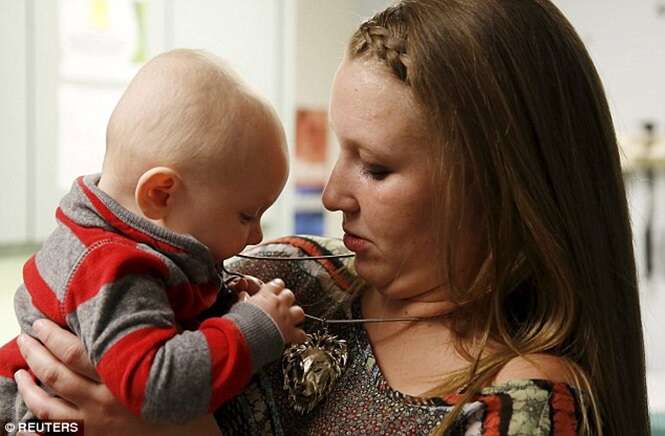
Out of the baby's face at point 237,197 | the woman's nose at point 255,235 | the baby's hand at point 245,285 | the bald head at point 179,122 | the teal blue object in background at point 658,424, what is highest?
the bald head at point 179,122

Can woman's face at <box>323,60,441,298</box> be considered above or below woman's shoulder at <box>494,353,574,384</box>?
above

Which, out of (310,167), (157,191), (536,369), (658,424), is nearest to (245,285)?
(157,191)

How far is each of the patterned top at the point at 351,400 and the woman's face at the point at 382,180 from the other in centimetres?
13

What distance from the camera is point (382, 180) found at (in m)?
1.19

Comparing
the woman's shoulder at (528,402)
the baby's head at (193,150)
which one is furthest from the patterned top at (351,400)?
the baby's head at (193,150)

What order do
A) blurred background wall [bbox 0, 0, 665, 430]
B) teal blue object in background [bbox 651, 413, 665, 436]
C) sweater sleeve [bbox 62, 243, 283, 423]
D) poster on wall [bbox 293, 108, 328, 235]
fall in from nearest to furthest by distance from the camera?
sweater sleeve [bbox 62, 243, 283, 423]
blurred background wall [bbox 0, 0, 665, 430]
teal blue object in background [bbox 651, 413, 665, 436]
poster on wall [bbox 293, 108, 328, 235]

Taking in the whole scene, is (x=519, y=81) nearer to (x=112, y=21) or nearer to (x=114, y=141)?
(x=114, y=141)

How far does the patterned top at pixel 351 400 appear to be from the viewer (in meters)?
1.07

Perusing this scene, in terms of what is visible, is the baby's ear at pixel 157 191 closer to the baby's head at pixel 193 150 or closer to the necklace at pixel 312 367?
the baby's head at pixel 193 150

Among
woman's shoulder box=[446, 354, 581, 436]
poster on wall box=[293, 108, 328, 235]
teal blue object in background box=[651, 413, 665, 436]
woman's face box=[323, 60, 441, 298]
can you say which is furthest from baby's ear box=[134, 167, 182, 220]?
poster on wall box=[293, 108, 328, 235]

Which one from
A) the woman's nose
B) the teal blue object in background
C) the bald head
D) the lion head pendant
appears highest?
the bald head

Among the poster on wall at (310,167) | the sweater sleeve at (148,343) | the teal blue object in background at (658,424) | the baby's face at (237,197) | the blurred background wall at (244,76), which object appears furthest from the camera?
the poster on wall at (310,167)

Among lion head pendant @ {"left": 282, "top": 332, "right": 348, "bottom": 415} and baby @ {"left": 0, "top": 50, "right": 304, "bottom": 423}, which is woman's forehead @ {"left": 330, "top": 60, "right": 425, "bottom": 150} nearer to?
baby @ {"left": 0, "top": 50, "right": 304, "bottom": 423}

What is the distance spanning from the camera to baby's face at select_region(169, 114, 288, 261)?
110 cm
